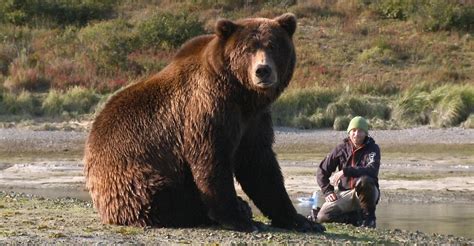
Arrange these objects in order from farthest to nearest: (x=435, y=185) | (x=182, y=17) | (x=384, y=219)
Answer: (x=182, y=17) → (x=435, y=185) → (x=384, y=219)

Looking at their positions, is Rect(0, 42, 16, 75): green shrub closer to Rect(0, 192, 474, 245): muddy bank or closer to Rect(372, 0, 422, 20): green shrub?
Rect(372, 0, 422, 20): green shrub

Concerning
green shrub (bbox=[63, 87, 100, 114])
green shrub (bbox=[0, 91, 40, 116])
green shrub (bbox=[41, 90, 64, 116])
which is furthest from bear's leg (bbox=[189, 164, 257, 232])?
green shrub (bbox=[0, 91, 40, 116])

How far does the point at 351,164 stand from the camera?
11.9 m

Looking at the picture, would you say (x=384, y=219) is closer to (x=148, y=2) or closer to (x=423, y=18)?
(x=423, y=18)

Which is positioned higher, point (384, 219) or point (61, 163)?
point (384, 219)

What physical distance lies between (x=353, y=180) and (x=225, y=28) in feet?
10.1

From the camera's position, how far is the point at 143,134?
31.5 ft

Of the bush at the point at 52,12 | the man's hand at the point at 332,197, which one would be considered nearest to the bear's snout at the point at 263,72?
the man's hand at the point at 332,197

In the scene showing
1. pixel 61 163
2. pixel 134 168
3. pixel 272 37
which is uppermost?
pixel 272 37

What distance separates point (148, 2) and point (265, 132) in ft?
119

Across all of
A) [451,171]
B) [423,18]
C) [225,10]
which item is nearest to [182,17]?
[225,10]

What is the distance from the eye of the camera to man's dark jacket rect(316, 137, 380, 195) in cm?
1167

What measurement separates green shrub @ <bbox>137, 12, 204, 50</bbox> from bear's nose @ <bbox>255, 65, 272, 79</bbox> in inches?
1054

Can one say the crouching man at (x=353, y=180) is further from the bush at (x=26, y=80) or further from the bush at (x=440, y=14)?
the bush at (x=440, y=14)
